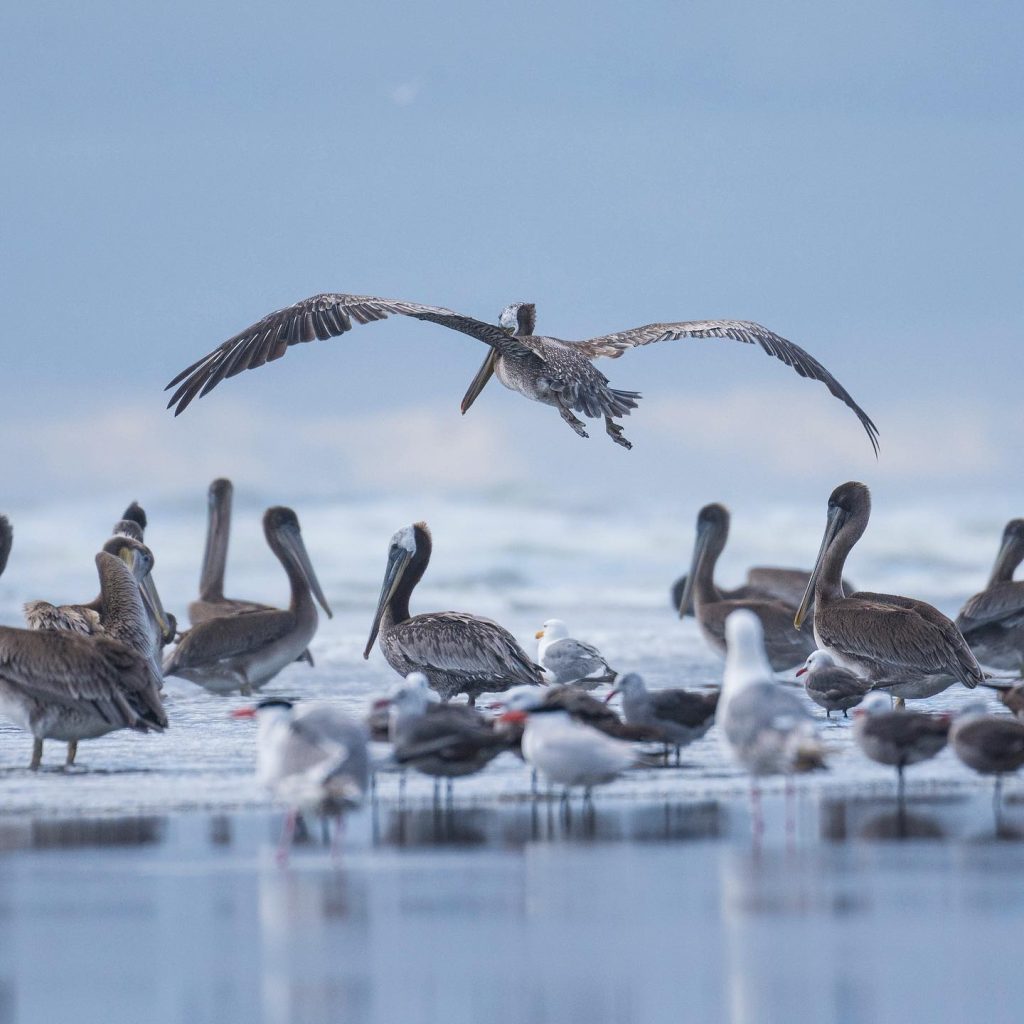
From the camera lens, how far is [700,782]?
26.4 feet

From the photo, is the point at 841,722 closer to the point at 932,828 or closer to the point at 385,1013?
the point at 932,828

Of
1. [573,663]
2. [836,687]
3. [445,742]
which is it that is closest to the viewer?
[445,742]

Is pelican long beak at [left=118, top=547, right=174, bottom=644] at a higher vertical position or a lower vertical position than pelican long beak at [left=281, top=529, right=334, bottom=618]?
lower

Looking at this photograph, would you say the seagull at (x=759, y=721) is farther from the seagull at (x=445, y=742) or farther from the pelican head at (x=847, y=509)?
the pelican head at (x=847, y=509)

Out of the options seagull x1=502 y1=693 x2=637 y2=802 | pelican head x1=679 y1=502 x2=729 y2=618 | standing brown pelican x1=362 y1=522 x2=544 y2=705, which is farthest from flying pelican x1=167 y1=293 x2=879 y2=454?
seagull x1=502 y1=693 x2=637 y2=802

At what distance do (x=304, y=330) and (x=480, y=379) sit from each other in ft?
6.69

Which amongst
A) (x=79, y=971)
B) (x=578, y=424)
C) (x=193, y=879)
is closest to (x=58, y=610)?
(x=578, y=424)

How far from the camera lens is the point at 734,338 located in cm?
1430

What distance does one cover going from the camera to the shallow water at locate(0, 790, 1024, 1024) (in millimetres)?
4719

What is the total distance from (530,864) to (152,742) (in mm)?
4196

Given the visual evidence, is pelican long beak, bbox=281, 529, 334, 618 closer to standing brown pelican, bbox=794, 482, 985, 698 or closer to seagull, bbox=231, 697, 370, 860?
standing brown pelican, bbox=794, 482, 985, 698

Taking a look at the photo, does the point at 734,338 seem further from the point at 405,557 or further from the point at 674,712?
the point at 674,712

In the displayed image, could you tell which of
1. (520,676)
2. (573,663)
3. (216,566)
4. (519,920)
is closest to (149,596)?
(573,663)

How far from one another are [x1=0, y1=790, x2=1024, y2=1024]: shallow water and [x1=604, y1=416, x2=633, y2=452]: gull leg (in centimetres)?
510
